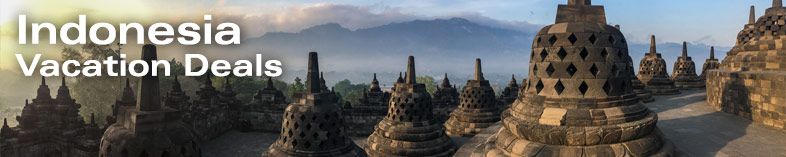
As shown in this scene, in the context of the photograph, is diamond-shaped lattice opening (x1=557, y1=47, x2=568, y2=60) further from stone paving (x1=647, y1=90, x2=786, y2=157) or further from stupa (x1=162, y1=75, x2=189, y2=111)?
stupa (x1=162, y1=75, x2=189, y2=111)

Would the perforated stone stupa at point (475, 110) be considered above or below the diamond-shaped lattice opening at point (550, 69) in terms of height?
below

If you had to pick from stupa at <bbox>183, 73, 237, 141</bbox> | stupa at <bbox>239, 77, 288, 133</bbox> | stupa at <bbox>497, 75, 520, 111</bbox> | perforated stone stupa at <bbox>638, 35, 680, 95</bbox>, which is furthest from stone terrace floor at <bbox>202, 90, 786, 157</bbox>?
stupa at <bbox>239, 77, 288, 133</bbox>

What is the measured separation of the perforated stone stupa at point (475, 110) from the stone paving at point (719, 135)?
804 centimetres

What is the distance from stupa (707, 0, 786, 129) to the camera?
9.05 meters

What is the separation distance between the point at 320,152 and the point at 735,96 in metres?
11.5

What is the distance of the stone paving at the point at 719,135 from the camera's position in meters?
6.85

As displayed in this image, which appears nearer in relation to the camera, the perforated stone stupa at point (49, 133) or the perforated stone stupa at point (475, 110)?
the perforated stone stupa at point (49, 133)

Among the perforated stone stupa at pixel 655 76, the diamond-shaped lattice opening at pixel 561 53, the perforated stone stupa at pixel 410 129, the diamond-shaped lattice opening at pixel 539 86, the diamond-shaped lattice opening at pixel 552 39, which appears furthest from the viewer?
the perforated stone stupa at pixel 655 76

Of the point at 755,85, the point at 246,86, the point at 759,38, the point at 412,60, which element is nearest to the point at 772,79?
the point at 755,85

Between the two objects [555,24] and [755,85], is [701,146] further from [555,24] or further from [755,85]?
[755,85]

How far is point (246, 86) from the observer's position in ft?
178

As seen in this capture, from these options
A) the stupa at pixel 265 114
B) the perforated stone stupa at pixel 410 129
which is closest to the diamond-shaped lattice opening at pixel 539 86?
the perforated stone stupa at pixel 410 129

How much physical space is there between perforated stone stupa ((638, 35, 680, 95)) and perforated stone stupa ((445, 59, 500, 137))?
894 centimetres

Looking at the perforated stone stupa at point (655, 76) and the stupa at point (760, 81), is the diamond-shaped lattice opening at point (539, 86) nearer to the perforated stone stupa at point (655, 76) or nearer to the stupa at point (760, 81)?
the stupa at point (760, 81)
